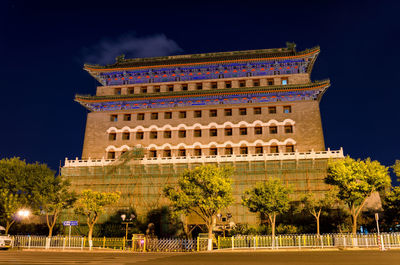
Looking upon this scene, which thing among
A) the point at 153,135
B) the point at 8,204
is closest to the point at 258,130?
the point at 153,135

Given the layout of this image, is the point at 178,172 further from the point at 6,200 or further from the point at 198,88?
the point at 6,200

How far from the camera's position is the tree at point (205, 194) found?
94.3ft

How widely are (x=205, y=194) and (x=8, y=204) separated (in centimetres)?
1889

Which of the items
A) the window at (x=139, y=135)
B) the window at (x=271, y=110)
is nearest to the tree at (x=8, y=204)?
the window at (x=139, y=135)

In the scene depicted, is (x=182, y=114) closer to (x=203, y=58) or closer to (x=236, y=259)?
(x=203, y=58)

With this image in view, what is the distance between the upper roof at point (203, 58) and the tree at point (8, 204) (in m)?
24.9

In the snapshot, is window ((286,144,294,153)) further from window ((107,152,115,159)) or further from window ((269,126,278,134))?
window ((107,152,115,159))

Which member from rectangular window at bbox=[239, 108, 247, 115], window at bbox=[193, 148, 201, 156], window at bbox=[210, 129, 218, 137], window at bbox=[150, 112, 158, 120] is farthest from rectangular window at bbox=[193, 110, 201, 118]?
rectangular window at bbox=[239, 108, 247, 115]

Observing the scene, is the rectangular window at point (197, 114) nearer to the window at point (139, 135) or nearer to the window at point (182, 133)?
the window at point (182, 133)

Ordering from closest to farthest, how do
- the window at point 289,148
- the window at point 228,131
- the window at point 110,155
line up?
the window at point 289,148 < the window at point 228,131 < the window at point 110,155

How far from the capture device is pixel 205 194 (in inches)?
1155

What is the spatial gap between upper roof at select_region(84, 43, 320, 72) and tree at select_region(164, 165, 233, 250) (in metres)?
23.5

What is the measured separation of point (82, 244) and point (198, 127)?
22490 millimetres

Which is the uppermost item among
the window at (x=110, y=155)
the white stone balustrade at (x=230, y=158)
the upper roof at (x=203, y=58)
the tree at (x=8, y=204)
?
the upper roof at (x=203, y=58)
